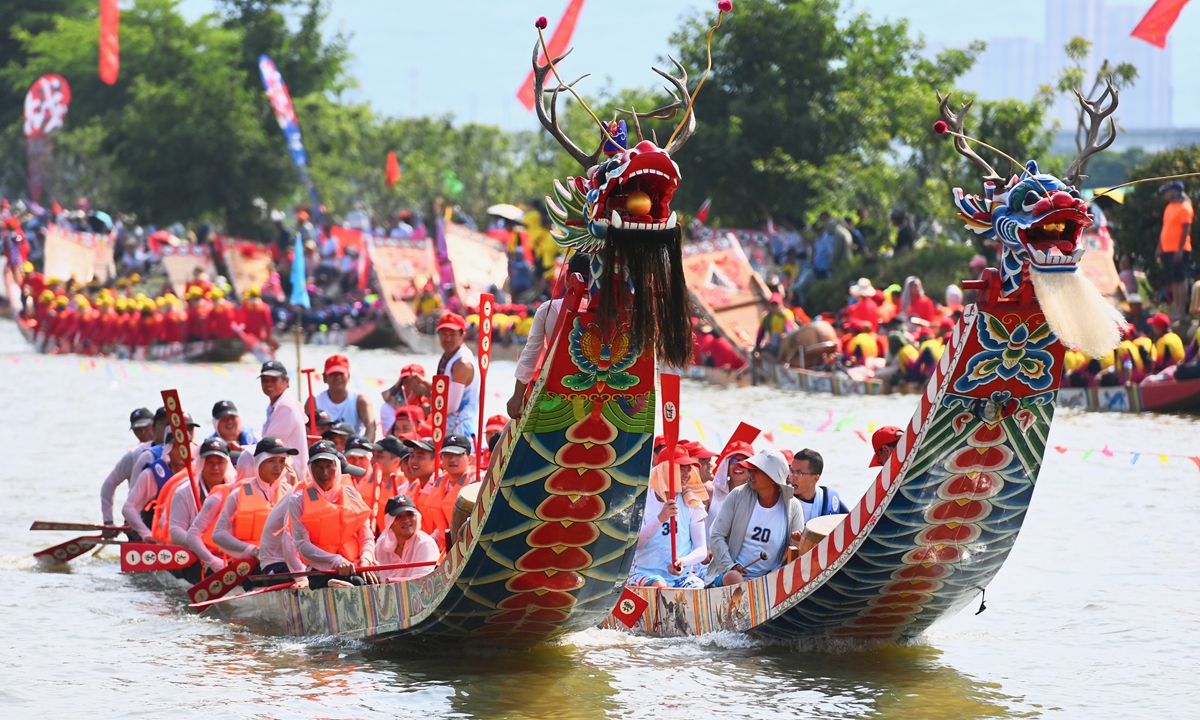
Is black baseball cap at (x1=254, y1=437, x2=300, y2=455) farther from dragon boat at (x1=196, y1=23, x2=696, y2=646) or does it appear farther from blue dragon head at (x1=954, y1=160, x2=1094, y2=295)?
blue dragon head at (x1=954, y1=160, x2=1094, y2=295)

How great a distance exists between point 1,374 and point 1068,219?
26082 mm

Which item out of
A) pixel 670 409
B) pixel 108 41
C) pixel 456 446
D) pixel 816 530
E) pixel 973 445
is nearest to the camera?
pixel 973 445

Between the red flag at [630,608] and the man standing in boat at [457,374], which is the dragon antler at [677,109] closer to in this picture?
the red flag at [630,608]

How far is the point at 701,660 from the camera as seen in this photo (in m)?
9.53

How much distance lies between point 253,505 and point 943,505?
4.80m

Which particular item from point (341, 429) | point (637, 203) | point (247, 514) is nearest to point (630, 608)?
point (247, 514)

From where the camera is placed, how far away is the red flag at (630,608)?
9867 millimetres

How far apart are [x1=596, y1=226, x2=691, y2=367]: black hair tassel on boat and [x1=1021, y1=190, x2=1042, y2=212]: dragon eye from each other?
5.25 feet

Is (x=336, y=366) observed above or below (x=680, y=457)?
above

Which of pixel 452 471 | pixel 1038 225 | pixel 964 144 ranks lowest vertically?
pixel 452 471

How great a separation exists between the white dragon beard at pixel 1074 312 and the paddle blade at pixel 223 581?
18.2 feet

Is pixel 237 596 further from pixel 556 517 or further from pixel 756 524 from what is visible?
pixel 756 524

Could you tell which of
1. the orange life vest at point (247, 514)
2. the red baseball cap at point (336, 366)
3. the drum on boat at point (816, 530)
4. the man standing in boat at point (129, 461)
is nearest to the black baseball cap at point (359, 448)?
the orange life vest at point (247, 514)

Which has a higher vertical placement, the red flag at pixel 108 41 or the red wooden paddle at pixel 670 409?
the red flag at pixel 108 41
